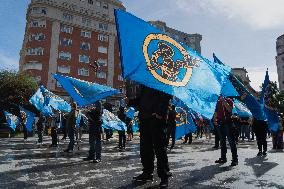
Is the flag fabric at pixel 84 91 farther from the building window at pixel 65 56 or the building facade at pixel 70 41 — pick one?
the building window at pixel 65 56

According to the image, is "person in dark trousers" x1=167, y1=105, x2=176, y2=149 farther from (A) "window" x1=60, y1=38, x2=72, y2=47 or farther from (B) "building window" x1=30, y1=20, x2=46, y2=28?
(B) "building window" x1=30, y1=20, x2=46, y2=28

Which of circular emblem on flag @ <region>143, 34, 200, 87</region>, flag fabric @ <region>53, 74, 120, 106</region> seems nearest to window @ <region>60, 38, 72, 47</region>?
flag fabric @ <region>53, 74, 120, 106</region>

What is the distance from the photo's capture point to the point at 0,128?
27.9 m

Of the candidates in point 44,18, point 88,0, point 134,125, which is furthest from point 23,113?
point 88,0

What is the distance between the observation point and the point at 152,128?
5.30 metres

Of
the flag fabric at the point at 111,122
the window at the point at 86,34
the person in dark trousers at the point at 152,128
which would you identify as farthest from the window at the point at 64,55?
the person in dark trousers at the point at 152,128

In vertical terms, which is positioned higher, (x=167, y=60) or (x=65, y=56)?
(x=65, y=56)

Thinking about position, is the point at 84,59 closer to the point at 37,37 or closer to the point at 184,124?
the point at 37,37

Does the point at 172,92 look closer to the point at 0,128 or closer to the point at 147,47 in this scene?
the point at 147,47

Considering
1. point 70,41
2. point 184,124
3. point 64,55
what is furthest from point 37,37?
point 184,124

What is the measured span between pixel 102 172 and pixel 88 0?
180 feet

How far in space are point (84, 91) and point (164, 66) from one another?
5033 millimetres

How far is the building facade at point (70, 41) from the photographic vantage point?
165ft

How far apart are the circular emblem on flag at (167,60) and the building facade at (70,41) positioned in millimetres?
42333
